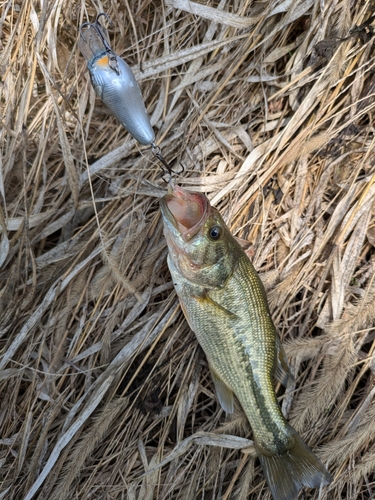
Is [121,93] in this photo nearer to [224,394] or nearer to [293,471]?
[224,394]

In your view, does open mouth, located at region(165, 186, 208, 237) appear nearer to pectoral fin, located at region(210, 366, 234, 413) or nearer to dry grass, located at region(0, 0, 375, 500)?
dry grass, located at region(0, 0, 375, 500)

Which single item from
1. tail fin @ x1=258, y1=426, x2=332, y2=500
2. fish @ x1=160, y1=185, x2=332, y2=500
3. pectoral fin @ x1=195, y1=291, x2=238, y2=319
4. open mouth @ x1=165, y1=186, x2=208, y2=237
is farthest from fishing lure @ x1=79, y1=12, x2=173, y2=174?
tail fin @ x1=258, y1=426, x2=332, y2=500

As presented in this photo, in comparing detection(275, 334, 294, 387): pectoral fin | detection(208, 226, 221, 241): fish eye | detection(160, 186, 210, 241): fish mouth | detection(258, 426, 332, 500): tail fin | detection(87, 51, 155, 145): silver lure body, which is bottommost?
detection(258, 426, 332, 500): tail fin

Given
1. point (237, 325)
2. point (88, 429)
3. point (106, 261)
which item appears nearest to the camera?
point (237, 325)

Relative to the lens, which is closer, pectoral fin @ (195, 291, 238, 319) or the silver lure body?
the silver lure body

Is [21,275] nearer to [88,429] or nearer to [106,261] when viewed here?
[106,261]

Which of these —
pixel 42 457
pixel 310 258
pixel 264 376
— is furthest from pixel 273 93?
pixel 42 457
